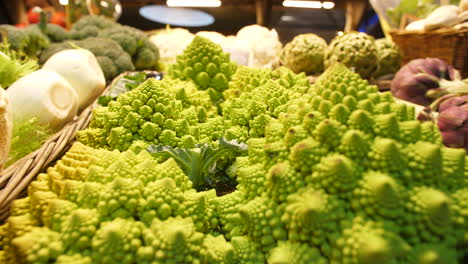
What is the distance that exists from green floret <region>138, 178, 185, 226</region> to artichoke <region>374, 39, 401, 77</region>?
2.22 metres

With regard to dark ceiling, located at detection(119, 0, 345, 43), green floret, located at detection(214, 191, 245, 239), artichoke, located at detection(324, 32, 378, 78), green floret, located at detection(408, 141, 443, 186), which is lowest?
green floret, located at detection(214, 191, 245, 239)

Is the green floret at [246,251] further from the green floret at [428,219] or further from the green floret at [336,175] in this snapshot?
the green floret at [428,219]

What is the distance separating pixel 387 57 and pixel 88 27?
2.73m

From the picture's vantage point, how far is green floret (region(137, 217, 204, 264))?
68 centimetres

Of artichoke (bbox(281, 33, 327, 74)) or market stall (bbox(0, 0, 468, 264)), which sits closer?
market stall (bbox(0, 0, 468, 264))

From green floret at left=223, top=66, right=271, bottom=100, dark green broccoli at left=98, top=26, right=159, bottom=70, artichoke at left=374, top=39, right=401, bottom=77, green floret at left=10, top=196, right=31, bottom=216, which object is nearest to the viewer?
green floret at left=10, top=196, right=31, bottom=216

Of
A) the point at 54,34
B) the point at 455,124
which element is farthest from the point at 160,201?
the point at 54,34

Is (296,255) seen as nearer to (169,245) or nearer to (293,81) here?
(169,245)

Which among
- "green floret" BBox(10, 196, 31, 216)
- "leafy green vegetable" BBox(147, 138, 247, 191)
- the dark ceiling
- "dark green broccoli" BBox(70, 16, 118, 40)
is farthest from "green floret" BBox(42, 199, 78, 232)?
the dark ceiling

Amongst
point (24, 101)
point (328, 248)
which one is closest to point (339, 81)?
point (328, 248)

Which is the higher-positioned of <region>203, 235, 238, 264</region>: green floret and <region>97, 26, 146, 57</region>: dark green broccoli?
<region>97, 26, 146, 57</region>: dark green broccoli

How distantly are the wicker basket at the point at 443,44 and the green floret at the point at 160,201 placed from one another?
2340 mm

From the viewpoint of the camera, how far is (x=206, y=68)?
1.57m

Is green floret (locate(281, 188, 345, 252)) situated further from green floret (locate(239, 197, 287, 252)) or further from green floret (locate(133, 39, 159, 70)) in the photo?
green floret (locate(133, 39, 159, 70))
